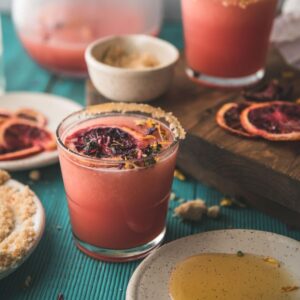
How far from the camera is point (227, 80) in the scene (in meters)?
1.46

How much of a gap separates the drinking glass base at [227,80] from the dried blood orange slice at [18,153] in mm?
449

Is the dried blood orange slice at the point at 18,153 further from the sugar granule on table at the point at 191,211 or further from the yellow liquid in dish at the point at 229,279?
the yellow liquid in dish at the point at 229,279

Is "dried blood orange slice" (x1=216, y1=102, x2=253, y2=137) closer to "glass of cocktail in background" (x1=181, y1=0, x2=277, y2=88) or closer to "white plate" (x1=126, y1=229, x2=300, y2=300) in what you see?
"glass of cocktail in background" (x1=181, y1=0, x2=277, y2=88)

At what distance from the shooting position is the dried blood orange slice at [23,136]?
1.37 meters

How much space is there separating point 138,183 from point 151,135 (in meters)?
0.10

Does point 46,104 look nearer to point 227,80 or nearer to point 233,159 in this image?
point 227,80

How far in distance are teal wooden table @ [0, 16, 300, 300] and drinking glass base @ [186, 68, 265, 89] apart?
0.29 meters

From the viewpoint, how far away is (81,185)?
102 centimetres

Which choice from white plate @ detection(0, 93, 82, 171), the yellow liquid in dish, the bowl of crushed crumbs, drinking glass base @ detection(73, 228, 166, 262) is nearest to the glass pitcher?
Answer: white plate @ detection(0, 93, 82, 171)

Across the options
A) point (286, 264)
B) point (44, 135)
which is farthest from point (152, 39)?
point (286, 264)

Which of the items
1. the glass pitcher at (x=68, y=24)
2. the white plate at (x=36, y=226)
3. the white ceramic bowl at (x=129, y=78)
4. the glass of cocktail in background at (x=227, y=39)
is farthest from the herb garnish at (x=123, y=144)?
the glass pitcher at (x=68, y=24)

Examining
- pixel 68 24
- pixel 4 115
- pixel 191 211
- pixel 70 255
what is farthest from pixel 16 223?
pixel 68 24

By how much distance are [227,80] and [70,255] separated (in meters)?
0.63

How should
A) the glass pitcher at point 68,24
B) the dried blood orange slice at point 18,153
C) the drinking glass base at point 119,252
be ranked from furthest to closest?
the glass pitcher at point 68,24 → the dried blood orange slice at point 18,153 → the drinking glass base at point 119,252
